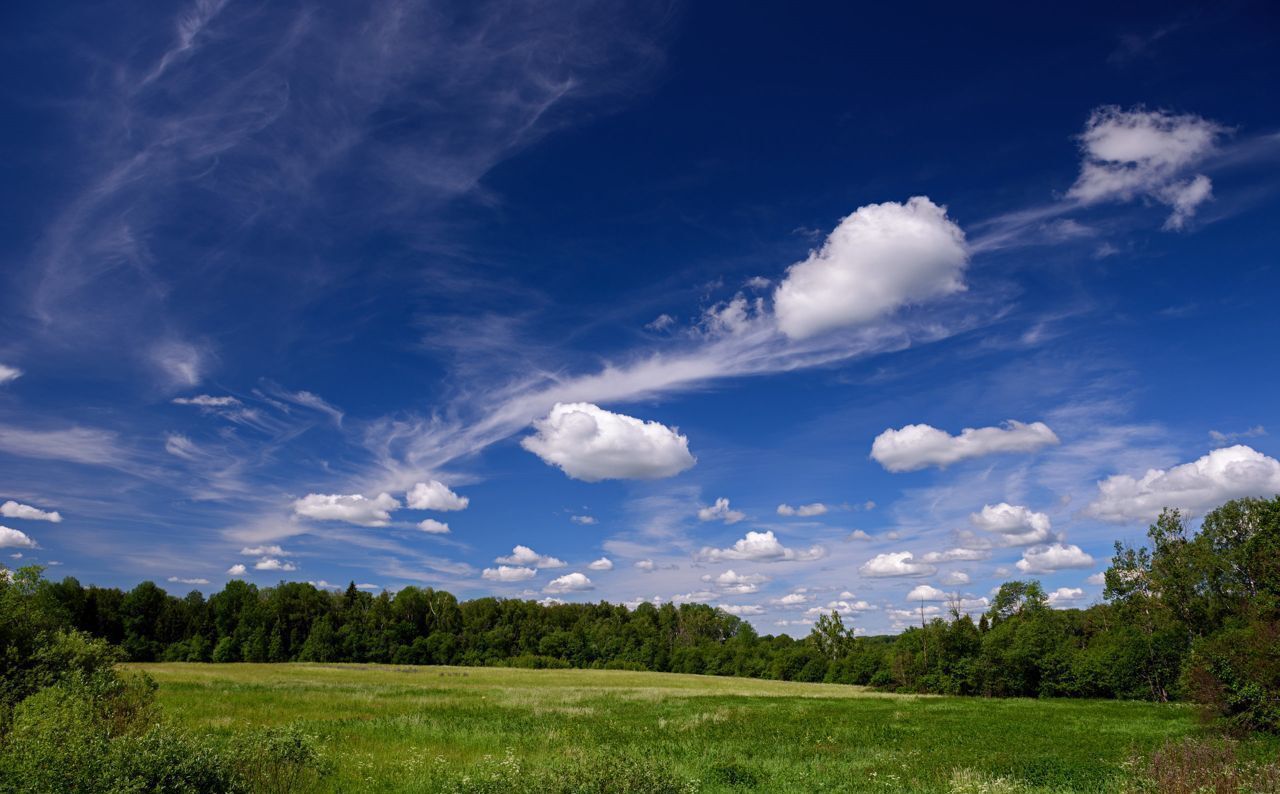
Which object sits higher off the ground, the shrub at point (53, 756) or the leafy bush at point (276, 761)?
the shrub at point (53, 756)

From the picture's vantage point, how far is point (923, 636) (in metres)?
84.4

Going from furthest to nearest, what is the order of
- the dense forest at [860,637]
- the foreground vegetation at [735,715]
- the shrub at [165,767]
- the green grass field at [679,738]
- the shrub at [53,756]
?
the dense forest at [860,637]
the green grass field at [679,738]
the foreground vegetation at [735,715]
the shrub at [165,767]
the shrub at [53,756]

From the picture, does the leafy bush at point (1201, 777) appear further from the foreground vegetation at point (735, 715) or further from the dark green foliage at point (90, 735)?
the dark green foliage at point (90, 735)

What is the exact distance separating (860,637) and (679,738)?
108m

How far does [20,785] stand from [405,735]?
18134 millimetres

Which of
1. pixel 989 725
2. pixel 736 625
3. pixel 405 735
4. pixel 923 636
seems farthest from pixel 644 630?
pixel 405 735

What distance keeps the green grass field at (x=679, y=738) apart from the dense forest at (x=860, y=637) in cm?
812

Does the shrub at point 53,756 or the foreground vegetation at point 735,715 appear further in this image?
the foreground vegetation at point 735,715

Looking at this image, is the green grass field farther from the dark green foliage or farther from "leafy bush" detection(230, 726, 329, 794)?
the dark green foliage

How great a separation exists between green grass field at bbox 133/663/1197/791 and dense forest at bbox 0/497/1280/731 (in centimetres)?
812

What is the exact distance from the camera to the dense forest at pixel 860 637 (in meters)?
33.8

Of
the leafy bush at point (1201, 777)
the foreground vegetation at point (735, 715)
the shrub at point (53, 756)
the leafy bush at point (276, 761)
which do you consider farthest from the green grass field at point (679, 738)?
the shrub at point (53, 756)

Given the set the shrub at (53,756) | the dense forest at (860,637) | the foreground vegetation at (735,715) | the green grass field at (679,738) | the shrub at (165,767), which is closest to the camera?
the shrub at (53,756)

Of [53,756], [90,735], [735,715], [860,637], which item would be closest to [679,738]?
[735,715]
